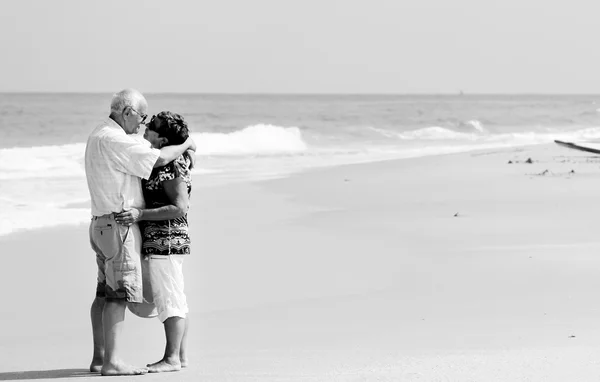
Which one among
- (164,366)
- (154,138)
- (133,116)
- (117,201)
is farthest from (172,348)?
(133,116)

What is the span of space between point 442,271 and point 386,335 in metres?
2.07

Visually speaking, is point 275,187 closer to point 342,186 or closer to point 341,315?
point 342,186

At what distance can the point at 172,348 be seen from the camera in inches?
189

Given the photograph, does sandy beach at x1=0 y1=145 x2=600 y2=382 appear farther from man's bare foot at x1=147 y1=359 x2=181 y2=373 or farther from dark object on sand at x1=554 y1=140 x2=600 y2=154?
dark object on sand at x1=554 y1=140 x2=600 y2=154

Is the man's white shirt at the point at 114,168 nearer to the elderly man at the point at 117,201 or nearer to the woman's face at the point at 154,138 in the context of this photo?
the elderly man at the point at 117,201

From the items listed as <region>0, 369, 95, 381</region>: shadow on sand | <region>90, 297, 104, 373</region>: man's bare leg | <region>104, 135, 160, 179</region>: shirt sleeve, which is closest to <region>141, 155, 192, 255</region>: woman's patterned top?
<region>104, 135, 160, 179</region>: shirt sleeve

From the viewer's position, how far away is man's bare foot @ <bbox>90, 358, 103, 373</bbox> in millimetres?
4867

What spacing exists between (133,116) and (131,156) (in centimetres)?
25

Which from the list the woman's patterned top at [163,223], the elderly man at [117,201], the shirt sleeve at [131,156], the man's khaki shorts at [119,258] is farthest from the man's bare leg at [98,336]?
the shirt sleeve at [131,156]

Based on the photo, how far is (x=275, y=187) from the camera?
1566 centimetres

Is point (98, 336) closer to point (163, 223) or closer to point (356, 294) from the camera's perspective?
point (163, 223)

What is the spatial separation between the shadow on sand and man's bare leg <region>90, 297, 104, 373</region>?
2.1 inches

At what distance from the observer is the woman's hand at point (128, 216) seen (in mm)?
4676

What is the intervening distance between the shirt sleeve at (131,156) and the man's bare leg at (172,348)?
75cm
